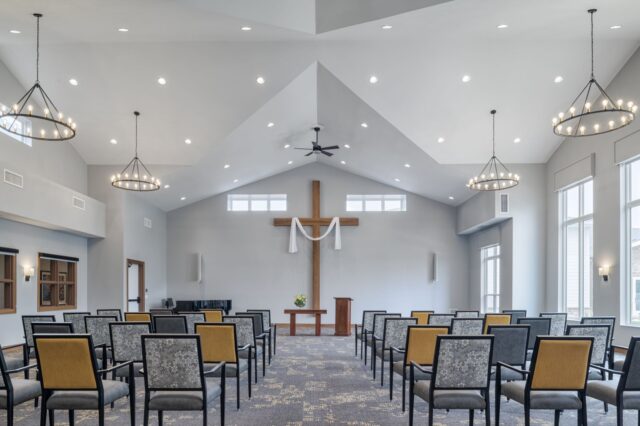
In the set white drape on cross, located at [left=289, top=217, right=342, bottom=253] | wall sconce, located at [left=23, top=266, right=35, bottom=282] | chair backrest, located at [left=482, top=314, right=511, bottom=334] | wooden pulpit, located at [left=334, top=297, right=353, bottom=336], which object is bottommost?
wooden pulpit, located at [left=334, top=297, right=353, bottom=336]

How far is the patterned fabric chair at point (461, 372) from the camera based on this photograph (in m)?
4.01

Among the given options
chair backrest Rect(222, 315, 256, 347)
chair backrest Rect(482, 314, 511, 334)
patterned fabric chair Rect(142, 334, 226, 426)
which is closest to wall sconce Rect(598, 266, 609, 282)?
chair backrest Rect(482, 314, 511, 334)

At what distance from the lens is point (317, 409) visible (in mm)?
5438

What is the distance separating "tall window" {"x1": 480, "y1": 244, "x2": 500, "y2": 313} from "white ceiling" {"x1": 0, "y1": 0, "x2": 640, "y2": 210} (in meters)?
3.07

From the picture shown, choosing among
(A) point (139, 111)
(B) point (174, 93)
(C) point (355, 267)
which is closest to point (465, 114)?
(B) point (174, 93)

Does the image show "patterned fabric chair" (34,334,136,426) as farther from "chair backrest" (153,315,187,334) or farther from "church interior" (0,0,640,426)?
"chair backrest" (153,315,187,334)

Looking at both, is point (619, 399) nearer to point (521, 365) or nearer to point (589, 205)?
point (521, 365)

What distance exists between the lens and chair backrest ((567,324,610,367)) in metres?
5.19

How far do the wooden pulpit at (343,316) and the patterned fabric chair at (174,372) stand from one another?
31.1ft

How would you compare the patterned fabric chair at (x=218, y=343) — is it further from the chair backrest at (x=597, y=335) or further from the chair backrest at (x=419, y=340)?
the chair backrest at (x=597, y=335)

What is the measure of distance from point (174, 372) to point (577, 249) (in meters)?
9.78

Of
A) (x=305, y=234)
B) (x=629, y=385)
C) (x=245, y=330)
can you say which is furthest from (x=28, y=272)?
(x=629, y=385)

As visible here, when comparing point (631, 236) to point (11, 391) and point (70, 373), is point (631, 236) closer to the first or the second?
point (70, 373)

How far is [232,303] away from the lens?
1673 cm
